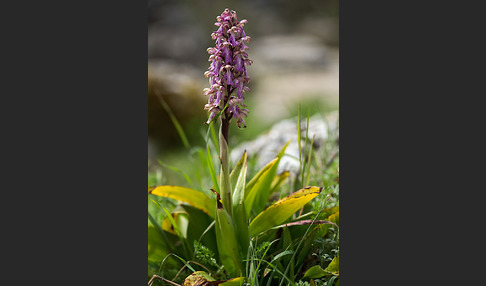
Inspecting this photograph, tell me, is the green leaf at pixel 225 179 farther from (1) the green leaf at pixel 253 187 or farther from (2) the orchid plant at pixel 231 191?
(1) the green leaf at pixel 253 187

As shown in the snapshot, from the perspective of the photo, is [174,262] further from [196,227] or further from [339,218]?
[339,218]

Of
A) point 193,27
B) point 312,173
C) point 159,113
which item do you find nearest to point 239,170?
point 312,173

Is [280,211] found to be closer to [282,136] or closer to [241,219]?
[241,219]

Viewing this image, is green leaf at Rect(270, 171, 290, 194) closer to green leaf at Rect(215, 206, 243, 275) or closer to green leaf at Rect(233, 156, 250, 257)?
green leaf at Rect(233, 156, 250, 257)

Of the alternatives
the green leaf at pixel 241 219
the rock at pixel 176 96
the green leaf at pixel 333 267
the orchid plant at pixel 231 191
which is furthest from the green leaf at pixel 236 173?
the rock at pixel 176 96

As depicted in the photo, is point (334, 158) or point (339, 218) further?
point (334, 158)

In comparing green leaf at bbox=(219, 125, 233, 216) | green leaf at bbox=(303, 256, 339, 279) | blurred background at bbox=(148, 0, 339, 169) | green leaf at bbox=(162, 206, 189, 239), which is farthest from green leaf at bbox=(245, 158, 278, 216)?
blurred background at bbox=(148, 0, 339, 169)
